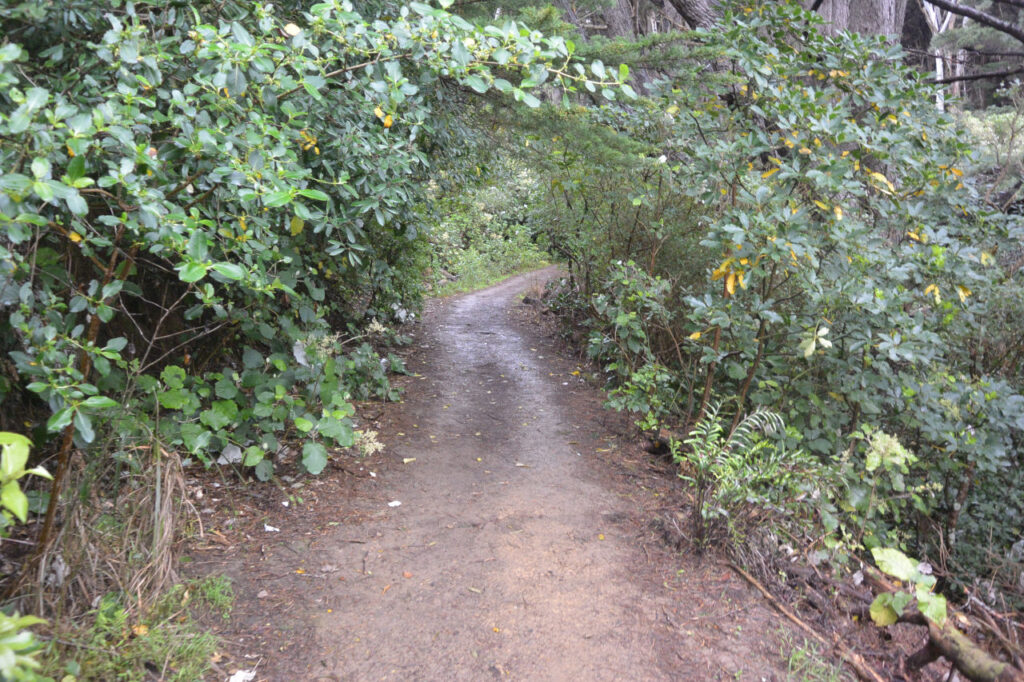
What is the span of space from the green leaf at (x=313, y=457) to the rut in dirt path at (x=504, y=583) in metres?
0.44

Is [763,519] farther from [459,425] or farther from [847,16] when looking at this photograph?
[847,16]

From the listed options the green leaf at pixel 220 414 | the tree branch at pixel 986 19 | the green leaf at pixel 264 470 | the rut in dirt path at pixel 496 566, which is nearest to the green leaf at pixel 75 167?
the green leaf at pixel 220 414

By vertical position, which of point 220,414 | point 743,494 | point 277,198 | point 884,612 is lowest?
point 884,612

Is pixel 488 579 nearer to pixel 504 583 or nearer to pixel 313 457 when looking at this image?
pixel 504 583

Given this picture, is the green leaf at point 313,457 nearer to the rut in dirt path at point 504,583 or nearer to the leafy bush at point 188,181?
the leafy bush at point 188,181

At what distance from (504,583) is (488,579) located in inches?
3.6

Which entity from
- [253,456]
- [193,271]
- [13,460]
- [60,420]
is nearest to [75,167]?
[193,271]

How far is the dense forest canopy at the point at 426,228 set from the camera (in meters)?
2.56

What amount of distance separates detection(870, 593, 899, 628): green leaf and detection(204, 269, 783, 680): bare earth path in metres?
0.47

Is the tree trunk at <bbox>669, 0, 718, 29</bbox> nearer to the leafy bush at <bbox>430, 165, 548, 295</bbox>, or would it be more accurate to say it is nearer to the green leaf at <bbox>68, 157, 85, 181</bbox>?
the green leaf at <bbox>68, 157, 85, 181</bbox>

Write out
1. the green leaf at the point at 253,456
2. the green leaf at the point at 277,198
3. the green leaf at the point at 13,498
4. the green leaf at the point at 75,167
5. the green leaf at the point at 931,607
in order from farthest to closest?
the green leaf at the point at 253,456 < the green leaf at the point at 931,607 < the green leaf at the point at 277,198 < the green leaf at the point at 75,167 < the green leaf at the point at 13,498

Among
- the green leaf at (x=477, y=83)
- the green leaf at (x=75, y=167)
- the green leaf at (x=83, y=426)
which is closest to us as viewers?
the green leaf at (x=75, y=167)

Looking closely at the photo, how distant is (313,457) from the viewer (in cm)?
402

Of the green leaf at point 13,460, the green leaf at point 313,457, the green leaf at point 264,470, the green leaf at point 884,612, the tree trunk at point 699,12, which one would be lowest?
the green leaf at point 884,612
